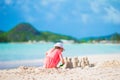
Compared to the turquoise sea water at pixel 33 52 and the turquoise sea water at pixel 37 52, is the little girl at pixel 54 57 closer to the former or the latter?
the turquoise sea water at pixel 33 52

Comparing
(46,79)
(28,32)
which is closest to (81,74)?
(46,79)

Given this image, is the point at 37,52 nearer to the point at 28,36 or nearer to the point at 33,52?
the point at 33,52

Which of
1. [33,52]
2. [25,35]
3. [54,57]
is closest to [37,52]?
[33,52]

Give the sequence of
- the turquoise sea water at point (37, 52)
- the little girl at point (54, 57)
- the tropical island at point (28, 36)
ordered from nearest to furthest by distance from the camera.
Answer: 1. the little girl at point (54, 57)
2. the turquoise sea water at point (37, 52)
3. the tropical island at point (28, 36)

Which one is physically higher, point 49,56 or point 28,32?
point 28,32

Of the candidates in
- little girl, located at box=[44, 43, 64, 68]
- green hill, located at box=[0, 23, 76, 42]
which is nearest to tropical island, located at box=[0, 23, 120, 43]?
green hill, located at box=[0, 23, 76, 42]

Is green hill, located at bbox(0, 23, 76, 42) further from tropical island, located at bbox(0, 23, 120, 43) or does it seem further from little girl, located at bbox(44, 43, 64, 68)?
little girl, located at bbox(44, 43, 64, 68)

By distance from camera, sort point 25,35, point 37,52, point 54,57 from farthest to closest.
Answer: point 25,35, point 37,52, point 54,57

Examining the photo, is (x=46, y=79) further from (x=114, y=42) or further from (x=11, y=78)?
(x=114, y=42)

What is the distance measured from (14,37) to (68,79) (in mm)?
23724

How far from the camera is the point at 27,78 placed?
5.03 metres

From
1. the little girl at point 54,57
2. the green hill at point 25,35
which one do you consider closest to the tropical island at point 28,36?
the green hill at point 25,35

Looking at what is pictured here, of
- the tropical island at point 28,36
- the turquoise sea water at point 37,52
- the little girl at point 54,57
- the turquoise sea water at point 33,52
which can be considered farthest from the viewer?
the tropical island at point 28,36

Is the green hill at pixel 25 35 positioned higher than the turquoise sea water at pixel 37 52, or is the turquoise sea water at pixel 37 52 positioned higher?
the green hill at pixel 25 35
